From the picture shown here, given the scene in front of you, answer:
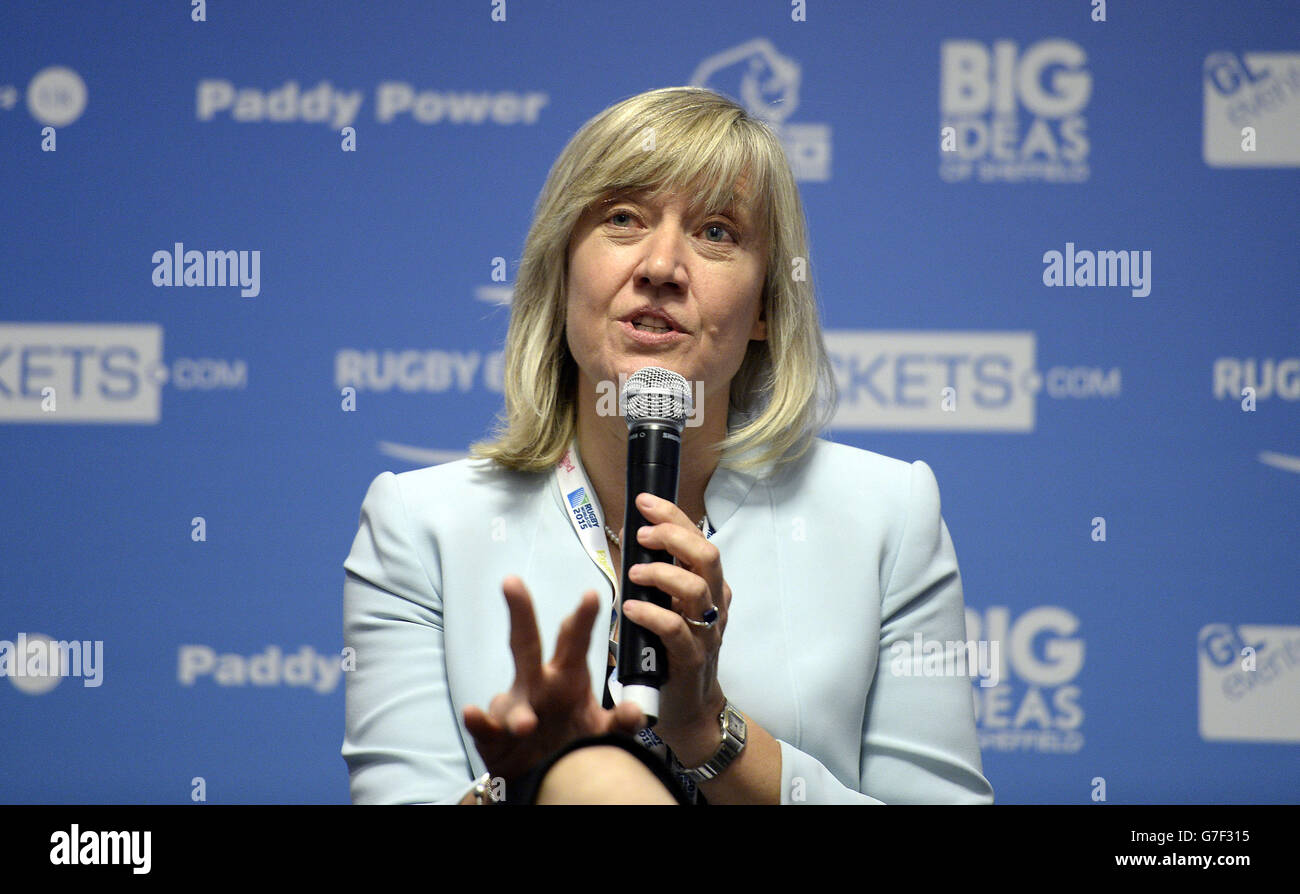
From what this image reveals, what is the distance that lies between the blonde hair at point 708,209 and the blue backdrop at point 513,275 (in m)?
0.80

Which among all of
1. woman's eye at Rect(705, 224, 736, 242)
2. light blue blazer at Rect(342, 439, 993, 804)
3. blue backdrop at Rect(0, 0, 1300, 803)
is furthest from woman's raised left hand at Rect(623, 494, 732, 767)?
blue backdrop at Rect(0, 0, 1300, 803)

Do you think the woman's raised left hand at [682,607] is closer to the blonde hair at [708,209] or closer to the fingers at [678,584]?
the fingers at [678,584]

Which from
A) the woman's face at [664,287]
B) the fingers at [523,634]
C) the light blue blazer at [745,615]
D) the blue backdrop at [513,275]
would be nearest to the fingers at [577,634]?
the fingers at [523,634]

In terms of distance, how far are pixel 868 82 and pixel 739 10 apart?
315 millimetres

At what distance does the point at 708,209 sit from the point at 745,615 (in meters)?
0.52

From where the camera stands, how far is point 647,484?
115 centimetres

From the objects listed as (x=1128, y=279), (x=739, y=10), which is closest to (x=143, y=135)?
(x=739, y=10)

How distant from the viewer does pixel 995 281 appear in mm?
2502

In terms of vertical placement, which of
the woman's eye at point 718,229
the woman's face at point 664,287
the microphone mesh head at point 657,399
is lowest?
the microphone mesh head at point 657,399

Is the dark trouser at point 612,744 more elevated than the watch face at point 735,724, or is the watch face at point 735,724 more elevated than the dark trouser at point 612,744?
the dark trouser at point 612,744

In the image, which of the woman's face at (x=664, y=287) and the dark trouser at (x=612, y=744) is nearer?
the dark trouser at (x=612, y=744)

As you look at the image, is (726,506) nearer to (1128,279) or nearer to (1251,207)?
(1128,279)

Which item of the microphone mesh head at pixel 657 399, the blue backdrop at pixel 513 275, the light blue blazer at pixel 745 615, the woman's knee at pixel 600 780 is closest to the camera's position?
the woman's knee at pixel 600 780

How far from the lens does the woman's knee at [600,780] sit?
39.8 inches
